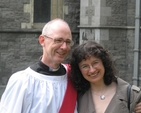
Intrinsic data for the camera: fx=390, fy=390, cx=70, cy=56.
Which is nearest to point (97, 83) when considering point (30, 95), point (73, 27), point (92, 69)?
point (92, 69)

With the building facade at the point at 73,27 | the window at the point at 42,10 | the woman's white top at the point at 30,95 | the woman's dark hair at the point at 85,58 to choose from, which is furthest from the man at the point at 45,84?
the window at the point at 42,10

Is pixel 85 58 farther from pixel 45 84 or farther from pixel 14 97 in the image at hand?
pixel 14 97

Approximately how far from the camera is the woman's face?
9.00 feet

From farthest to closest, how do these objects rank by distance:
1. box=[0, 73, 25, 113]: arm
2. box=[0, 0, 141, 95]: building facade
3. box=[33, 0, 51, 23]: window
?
box=[33, 0, 51, 23]: window < box=[0, 0, 141, 95]: building facade < box=[0, 73, 25, 113]: arm

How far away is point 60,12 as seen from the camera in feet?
35.8

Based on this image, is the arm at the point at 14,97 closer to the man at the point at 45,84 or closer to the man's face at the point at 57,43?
the man at the point at 45,84

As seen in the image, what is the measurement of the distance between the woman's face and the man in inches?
6.8

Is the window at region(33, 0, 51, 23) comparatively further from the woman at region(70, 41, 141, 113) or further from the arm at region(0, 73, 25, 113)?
the arm at region(0, 73, 25, 113)

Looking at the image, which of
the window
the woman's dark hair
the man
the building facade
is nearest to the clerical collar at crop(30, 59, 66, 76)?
the man

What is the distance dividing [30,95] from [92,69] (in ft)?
1.54

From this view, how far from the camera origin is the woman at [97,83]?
2.71 meters

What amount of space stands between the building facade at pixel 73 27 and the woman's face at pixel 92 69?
6.60 metres

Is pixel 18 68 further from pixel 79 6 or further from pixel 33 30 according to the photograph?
pixel 79 6

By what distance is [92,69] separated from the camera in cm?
274
